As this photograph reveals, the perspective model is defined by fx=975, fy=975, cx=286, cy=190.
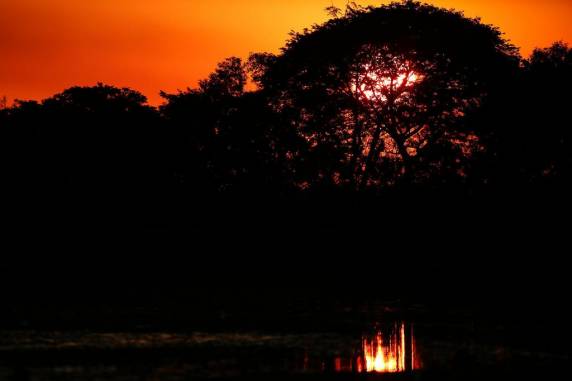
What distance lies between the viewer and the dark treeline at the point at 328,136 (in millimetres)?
66312

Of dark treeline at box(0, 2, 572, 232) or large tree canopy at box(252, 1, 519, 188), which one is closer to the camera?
dark treeline at box(0, 2, 572, 232)

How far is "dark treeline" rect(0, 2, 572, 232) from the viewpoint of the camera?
66312 millimetres

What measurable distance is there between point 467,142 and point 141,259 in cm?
2575

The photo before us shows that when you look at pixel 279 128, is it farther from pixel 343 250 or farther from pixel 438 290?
pixel 438 290

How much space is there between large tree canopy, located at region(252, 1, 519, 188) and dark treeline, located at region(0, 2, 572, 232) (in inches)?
4.2

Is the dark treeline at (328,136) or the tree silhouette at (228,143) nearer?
the dark treeline at (328,136)

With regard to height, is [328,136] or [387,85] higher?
[387,85]

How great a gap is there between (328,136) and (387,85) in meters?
6.08

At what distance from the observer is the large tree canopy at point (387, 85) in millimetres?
72625

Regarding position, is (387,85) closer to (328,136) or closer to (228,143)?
(328,136)

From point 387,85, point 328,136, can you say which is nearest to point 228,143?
point 328,136

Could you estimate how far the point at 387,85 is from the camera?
7481 cm

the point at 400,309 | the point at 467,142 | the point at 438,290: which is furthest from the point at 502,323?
the point at 467,142

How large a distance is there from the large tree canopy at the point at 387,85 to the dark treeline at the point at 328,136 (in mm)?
106
